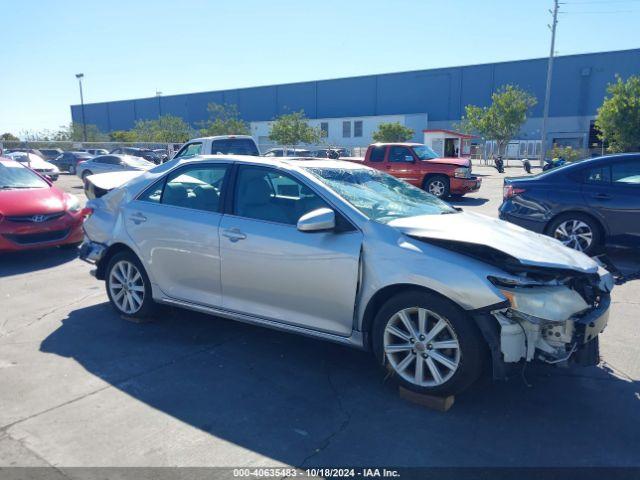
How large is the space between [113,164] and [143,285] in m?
18.7

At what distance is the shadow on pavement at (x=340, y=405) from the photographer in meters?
2.97

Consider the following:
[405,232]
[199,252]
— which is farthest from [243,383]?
[405,232]

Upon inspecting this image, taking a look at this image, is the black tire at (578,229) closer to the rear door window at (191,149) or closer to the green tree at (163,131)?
the rear door window at (191,149)

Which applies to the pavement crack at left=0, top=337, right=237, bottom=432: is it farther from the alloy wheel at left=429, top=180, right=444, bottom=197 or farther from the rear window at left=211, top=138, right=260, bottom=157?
the alloy wheel at left=429, top=180, right=444, bottom=197

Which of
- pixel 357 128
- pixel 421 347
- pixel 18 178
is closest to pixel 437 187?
pixel 18 178

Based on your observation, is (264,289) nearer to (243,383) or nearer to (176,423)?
(243,383)

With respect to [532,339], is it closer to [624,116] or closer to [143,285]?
[143,285]

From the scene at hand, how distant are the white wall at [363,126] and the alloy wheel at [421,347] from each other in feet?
183

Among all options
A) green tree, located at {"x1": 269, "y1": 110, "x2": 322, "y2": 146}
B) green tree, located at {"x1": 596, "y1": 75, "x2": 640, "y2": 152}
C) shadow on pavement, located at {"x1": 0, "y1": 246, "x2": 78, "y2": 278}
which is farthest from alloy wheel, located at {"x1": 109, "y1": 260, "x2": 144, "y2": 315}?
green tree, located at {"x1": 269, "y1": 110, "x2": 322, "y2": 146}

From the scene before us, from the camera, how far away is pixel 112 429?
3193mm

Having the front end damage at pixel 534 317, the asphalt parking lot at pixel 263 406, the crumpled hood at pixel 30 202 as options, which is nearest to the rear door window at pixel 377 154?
the crumpled hood at pixel 30 202

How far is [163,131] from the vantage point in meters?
48.5

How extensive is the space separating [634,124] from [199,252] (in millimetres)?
28078

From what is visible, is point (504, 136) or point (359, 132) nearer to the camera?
point (504, 136)
